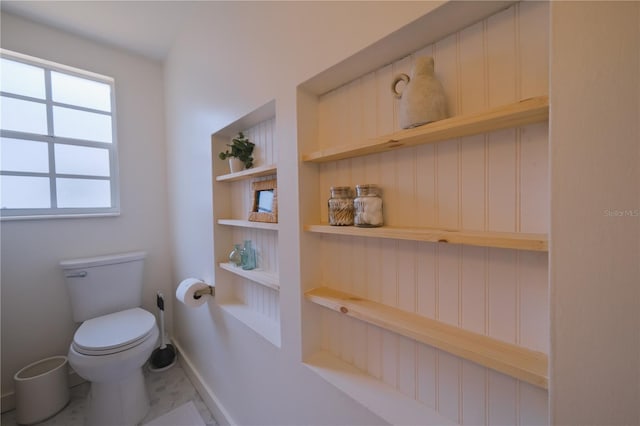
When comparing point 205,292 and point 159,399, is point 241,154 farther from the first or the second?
point 159,399

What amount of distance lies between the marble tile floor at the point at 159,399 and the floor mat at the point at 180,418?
1.0 inches

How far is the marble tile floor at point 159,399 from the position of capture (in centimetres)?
146

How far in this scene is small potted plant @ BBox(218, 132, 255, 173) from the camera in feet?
4.25

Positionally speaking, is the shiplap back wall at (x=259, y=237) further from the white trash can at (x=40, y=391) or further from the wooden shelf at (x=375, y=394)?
the white trash can at (x=40, y=391)

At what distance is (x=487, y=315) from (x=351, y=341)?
1.59 feet

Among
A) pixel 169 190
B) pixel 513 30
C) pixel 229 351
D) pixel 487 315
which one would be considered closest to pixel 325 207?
pixel 487 315

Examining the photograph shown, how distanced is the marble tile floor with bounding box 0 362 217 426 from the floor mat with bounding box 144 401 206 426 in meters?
0.03

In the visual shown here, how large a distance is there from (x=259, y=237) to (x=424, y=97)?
1038mm

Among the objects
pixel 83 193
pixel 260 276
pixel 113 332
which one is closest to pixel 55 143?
pixel 83 193

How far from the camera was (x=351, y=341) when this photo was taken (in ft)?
3.04

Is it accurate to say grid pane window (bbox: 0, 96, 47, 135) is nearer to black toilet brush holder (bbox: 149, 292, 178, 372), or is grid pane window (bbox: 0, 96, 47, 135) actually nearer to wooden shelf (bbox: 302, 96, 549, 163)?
black toilet brush holder (bbox: 149, 292, 178, 372)

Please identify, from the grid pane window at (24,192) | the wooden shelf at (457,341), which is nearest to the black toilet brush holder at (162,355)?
the grid pane window at (24,192)

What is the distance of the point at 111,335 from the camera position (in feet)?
4.53

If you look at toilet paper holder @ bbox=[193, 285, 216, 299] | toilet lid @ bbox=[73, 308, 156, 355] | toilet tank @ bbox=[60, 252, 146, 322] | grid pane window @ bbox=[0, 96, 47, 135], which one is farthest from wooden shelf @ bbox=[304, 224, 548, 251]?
grid pane window @ bbox=[0, 96, 47, 135]
